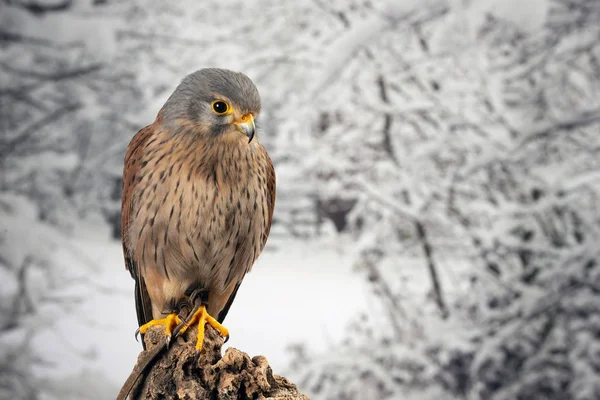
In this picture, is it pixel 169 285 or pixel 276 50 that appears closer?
pixel 169 285

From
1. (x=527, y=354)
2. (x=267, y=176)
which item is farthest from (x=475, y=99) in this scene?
(x=267, y=176)

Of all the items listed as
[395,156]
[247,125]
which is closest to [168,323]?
[247,125]

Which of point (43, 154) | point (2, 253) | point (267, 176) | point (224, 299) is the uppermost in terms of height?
point (43, 154)

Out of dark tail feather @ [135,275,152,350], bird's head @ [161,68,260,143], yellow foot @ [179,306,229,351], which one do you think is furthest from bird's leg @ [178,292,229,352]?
bird's head @ [161,68,260,143]

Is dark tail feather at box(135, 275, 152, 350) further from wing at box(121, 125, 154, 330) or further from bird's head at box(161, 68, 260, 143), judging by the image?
bird's head at box(161, 68, 260, 143)

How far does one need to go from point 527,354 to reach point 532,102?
4.97ft

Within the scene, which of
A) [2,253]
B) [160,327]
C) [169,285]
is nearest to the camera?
[160,327]

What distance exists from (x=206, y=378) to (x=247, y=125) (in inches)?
23.8

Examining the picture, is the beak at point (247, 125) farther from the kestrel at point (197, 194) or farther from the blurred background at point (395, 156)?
the blurred background at point (395, 156)

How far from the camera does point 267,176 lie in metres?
1.73

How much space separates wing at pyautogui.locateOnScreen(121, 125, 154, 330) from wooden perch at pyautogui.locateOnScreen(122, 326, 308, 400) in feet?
1.19

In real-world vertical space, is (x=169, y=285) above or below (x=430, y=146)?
below

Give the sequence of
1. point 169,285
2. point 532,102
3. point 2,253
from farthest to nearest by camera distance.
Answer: point 532,102
point 2,253
point 169,285

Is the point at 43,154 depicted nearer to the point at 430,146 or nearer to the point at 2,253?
the point at 2,253
